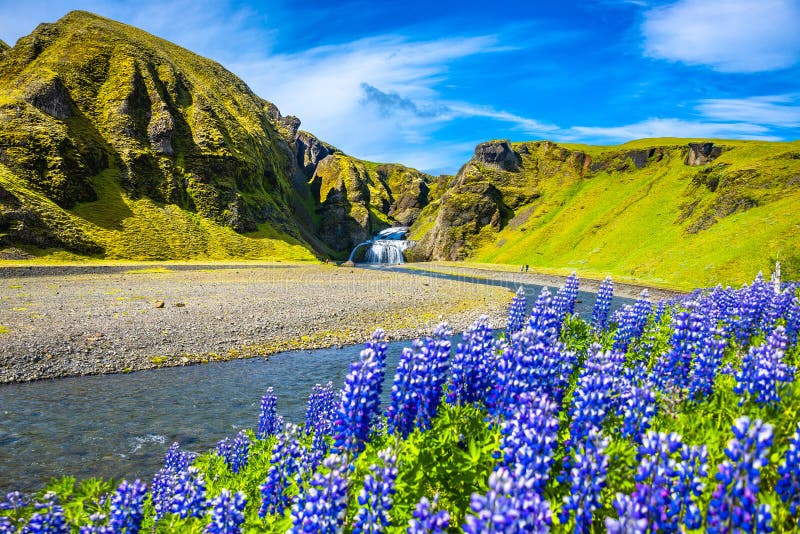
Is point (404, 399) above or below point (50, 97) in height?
below

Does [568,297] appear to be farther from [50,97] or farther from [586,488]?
[50,97]

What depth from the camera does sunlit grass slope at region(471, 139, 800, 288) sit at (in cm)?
7688

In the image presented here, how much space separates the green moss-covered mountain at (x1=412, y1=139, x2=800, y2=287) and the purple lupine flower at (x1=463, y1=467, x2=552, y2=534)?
71969 millimetres

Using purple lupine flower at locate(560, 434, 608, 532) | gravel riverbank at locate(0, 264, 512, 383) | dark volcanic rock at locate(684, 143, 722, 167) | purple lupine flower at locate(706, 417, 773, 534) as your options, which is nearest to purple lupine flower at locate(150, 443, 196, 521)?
purple lupine flower at locate(560, 434, 608, 532)

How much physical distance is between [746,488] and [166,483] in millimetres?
12255

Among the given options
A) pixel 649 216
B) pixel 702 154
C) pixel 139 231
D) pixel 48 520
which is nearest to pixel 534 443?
pixel 48 520

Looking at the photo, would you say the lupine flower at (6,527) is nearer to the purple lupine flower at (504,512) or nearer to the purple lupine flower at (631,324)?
the purple lupine flower at (504,512)

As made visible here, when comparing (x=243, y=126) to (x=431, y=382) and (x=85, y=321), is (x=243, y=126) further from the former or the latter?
(x=431, y=382)

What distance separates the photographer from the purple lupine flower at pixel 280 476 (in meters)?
7.10

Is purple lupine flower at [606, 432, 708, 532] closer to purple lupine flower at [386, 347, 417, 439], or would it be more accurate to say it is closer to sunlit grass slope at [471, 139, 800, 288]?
purple lupine flower at [386, 347, 417, 439]

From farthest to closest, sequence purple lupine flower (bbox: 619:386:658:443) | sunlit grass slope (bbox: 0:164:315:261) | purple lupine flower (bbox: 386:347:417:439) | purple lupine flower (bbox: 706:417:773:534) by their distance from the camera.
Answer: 1. sunlit grass slope (bbox: 0:164:315:261)
2. purple lupine flower (bbox: 386:347:417:439)
3. purple lupine flower (bbox: 619:386:658:443)
4. purple lupine flower (bbox: 706:417:773:534)

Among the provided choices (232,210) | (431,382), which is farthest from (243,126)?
(431,382)

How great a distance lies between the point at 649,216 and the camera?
126 m

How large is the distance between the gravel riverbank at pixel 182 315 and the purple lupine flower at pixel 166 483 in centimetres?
1874
